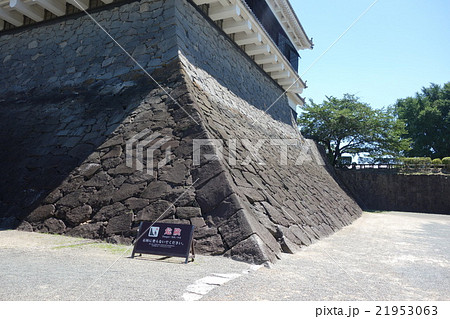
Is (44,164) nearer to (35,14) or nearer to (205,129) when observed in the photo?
(205,129)

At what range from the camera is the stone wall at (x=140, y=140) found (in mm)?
4738

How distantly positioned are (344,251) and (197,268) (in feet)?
9.93

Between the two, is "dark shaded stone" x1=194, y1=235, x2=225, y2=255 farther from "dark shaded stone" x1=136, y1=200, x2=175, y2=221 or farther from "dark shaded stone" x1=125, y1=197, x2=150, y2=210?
"dark shaded stone" x1=125, y1=197, x2=150, y2=210

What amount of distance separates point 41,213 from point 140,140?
6.73 ft

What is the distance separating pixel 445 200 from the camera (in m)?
16.9

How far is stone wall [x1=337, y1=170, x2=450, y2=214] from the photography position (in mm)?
17031

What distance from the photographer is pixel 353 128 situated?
20781 mm

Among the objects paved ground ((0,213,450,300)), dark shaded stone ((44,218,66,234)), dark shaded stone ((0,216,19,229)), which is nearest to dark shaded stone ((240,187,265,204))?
paved ground ((0,213,450,300))

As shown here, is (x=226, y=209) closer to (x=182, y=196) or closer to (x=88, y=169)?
(x=182, y=196)

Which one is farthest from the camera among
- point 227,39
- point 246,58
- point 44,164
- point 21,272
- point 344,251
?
point 246,58

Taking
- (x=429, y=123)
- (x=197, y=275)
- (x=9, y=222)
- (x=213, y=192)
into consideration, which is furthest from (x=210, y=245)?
(x=429, y=123)

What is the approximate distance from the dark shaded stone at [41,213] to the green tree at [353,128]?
18671mm

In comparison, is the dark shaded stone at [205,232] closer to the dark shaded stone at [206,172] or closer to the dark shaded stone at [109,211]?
the dark shaded stone at [206,172]

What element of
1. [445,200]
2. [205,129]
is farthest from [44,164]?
[445,200]
